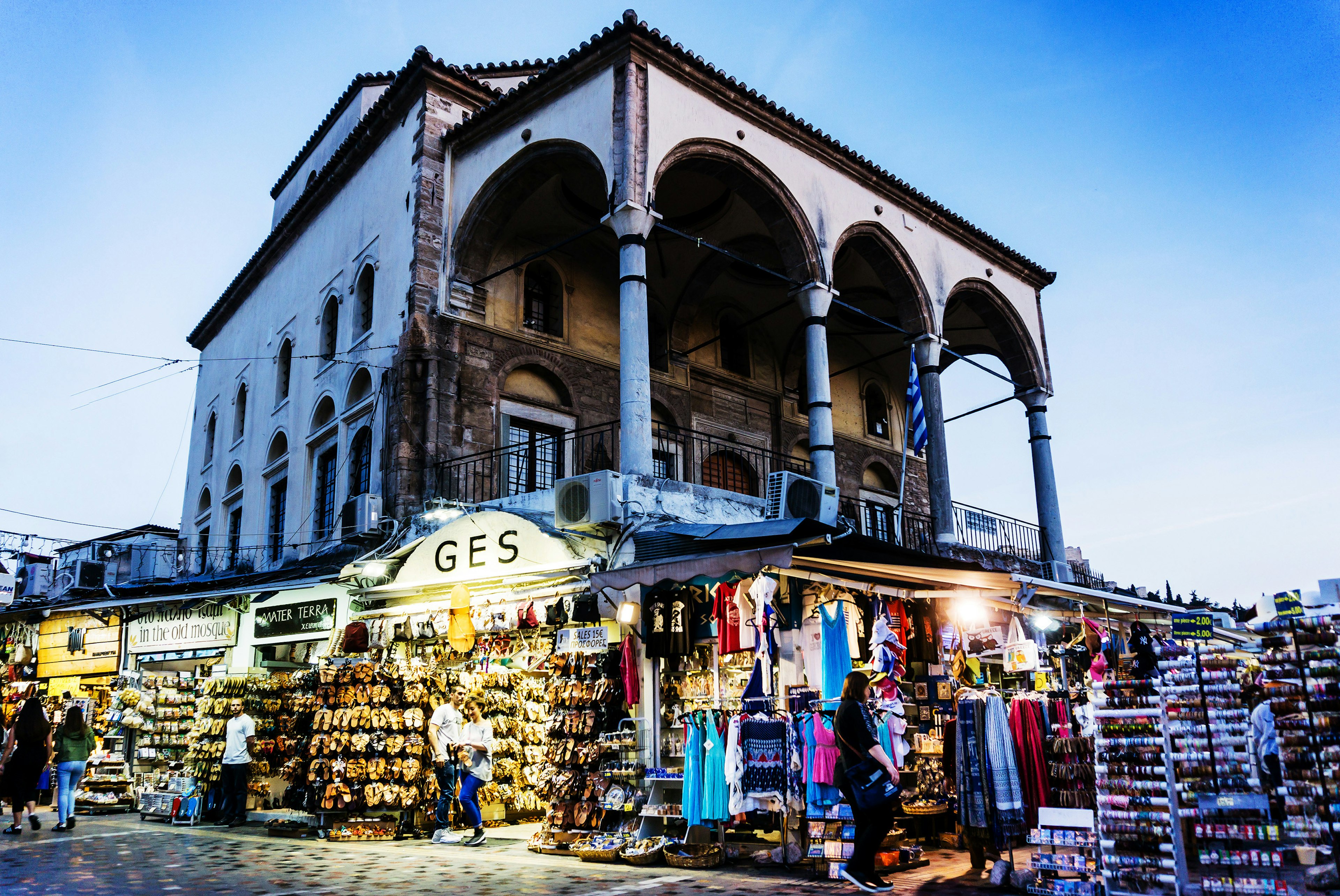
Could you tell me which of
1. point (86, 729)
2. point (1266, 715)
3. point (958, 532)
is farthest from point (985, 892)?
point (958, 532)

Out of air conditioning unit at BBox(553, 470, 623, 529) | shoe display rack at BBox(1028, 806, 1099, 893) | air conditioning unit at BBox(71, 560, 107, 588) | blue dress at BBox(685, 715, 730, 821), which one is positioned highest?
air conditioning unit at BBox(71, 560, 107, 588)

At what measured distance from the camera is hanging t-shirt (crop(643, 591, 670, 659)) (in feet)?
31.6

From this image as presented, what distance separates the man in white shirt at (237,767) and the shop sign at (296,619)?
1.96 metres

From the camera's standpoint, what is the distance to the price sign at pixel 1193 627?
862 centimetres

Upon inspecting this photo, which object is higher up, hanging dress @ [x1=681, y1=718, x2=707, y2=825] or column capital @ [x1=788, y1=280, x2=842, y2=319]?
column capital @ [x1=788, y1=280, x2=842, y2=319]

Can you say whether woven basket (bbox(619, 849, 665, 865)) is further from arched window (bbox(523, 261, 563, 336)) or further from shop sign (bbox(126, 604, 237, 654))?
arched window (bbox(523, 261, 563, 336))

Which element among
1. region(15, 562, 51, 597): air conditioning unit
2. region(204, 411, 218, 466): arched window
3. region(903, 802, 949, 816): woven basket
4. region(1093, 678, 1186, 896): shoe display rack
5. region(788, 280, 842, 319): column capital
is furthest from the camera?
region(204, 411, 218, 466): arched window

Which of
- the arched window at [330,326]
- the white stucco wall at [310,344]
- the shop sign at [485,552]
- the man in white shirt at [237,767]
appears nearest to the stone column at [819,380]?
the shop sign at [485,552]

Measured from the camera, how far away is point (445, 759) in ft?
33.1

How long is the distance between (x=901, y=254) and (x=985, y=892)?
11985mm

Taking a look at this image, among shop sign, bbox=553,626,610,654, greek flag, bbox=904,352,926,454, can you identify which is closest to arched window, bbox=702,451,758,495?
greek flag, bbox=904,352,926,454

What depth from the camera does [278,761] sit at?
11625mm

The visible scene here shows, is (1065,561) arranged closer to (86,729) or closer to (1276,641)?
(1276,641)

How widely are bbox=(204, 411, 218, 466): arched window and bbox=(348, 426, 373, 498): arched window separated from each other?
9.42 metres
